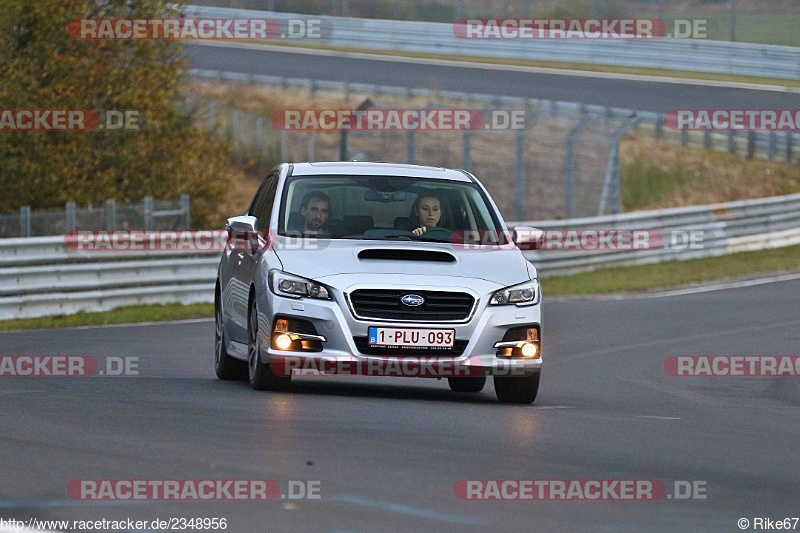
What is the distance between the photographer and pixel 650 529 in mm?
5883

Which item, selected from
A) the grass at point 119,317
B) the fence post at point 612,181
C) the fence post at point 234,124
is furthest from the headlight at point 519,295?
the fence post at point 234,124

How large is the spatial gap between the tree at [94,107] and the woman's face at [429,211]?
48.5 ft

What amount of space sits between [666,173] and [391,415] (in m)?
27.6

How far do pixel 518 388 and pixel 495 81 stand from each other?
98.3 feet

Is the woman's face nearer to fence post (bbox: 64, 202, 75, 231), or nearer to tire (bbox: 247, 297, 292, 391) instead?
tire (bbox: 247, 297, 292, 391)

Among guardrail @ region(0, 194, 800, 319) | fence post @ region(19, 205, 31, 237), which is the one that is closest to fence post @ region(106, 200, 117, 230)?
guardrail @ region(0, 194, 800, 319)

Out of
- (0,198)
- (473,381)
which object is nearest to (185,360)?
(473,381)

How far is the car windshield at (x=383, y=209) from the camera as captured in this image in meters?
10.7

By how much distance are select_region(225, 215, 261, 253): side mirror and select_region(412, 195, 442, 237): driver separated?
3.81 ft

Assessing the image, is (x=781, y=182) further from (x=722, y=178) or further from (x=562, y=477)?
(x=562, y=477)

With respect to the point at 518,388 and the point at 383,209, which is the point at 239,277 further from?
the point at 518,388

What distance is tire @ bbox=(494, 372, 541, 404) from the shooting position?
34.5 feet

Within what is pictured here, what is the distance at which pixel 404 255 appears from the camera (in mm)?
10242

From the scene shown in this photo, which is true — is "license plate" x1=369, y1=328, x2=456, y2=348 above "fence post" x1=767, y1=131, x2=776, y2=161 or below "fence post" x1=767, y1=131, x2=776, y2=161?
below
